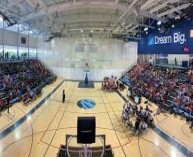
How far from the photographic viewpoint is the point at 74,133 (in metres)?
11.1

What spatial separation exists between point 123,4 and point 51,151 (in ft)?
33.5

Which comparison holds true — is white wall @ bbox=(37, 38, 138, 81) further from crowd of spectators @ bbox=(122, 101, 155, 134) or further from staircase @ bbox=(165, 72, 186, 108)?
crowd of spectators @ bbox=(122, 101, 155, 134)

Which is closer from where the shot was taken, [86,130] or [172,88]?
[86,130]

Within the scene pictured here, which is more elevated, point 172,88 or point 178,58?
point 178,58

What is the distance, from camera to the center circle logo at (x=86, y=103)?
17.0 meters

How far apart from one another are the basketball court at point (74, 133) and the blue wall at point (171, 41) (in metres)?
7.73

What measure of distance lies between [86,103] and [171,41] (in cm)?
1111

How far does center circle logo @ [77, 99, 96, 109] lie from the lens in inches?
671

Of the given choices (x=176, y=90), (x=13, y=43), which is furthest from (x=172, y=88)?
(x=13, y=43)

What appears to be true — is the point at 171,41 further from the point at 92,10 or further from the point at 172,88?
the point at 92,10

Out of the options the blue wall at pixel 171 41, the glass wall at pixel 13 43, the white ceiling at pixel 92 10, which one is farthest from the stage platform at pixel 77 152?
the glass wall at pixel 13 43

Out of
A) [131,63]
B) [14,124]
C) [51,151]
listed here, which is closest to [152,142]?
[51,151]

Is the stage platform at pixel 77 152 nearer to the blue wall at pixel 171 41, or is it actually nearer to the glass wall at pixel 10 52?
the blue wall at pixel 171 41

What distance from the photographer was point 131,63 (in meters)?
34.6
